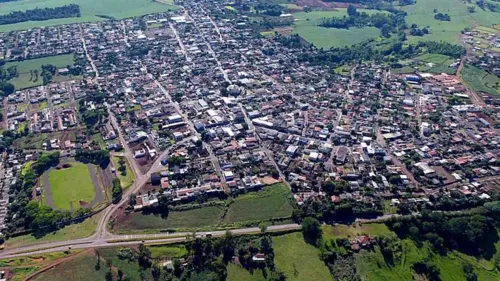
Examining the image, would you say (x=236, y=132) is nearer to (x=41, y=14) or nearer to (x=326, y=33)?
(x=326, y=33)

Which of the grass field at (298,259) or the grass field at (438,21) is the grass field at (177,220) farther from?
the grass field at (438,21)

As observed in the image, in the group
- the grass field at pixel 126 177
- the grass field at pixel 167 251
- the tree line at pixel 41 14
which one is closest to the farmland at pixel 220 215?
the grass field at pixel 167 251

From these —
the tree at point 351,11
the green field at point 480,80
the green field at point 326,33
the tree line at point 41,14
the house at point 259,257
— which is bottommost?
the house at point 259,257

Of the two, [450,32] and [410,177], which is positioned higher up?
[450,32]

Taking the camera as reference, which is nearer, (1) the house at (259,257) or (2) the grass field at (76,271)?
(2) the grass field at (76,271)

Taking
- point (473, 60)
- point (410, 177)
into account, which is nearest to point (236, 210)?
point (410, 177)

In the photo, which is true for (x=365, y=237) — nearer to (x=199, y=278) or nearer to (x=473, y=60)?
(x=199, y=278)

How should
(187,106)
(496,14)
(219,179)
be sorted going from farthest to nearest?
(496,14) → (187,106) → (219,179)
